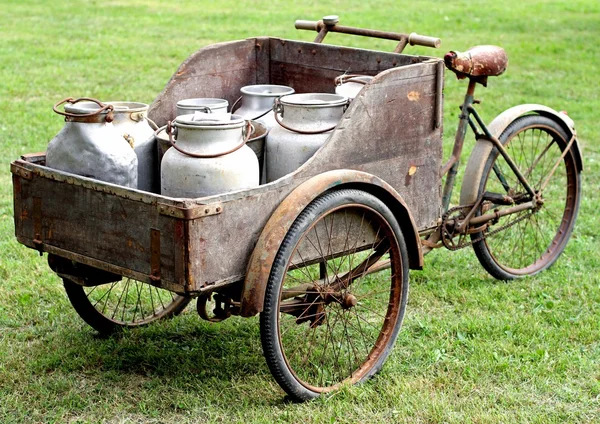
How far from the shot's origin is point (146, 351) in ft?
13.3

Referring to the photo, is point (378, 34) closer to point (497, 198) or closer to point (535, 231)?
point (497, 198)

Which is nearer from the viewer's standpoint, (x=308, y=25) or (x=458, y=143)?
(x=458, y=143)

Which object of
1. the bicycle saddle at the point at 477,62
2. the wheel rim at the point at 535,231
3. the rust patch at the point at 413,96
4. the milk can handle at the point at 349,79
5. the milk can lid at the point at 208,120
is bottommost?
the wheel rim at the point at 535,231

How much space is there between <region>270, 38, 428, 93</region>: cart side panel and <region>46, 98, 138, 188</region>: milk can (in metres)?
1.36

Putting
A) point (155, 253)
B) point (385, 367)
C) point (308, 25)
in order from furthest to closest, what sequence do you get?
1. point (308, 25)
2. point (385, 367)
3. point (155, 253)

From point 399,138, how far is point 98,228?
49.9 inches

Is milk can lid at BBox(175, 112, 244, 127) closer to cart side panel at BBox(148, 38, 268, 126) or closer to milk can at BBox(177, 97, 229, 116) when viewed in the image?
milk can at BBox(177, 97, 229, 116)

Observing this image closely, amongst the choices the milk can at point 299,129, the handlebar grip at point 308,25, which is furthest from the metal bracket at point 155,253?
the handlebar grip at point 308,25

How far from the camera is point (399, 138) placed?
148 inches

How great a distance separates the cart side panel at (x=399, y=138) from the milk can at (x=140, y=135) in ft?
2.46

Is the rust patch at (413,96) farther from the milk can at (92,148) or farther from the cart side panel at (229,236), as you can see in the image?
the milk can at (92,148)

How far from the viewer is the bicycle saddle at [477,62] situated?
14.4ft

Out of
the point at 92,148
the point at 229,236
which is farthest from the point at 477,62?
the point at 92,148

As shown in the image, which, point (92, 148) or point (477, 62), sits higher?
point (477, 62)
